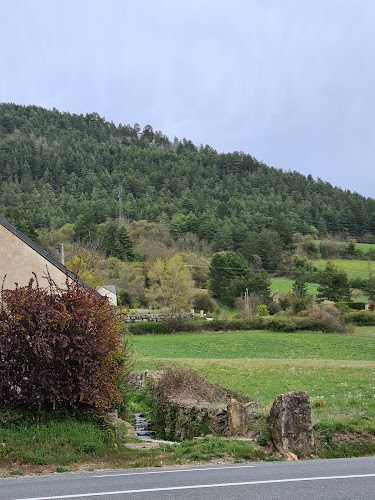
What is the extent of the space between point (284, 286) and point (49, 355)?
86.8 metres

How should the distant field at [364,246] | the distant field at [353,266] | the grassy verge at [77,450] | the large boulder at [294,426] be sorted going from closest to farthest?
the grassy verge at [77,450], the large boulder at [294,426], the distant field at [353,266], the distant field at [364,246]

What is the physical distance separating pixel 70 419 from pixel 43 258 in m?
7.62

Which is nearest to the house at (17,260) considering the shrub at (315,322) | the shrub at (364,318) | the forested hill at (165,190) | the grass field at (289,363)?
the grass field at (289,363)

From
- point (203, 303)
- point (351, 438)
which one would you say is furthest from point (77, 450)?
point (203, 303)

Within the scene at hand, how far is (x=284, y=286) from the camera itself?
94562mm

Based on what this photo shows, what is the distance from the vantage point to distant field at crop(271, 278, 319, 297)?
88669 mm

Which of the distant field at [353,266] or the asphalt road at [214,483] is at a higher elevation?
the distant field at [353,266]

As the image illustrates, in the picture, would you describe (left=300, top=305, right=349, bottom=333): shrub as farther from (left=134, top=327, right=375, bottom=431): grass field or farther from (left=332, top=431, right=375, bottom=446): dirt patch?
(left=332, top=431, right=375, bottom=446): dirt patch

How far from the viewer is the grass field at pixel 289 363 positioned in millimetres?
15674

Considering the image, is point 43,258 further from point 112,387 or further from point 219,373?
point 219,373

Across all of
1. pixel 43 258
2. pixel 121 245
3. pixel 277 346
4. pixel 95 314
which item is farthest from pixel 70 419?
pixel 121 245

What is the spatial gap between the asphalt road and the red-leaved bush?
211cm

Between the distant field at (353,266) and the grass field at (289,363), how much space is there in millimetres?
34108

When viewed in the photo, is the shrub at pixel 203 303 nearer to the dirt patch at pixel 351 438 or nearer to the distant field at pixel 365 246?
the distant field at pixel 365 246
